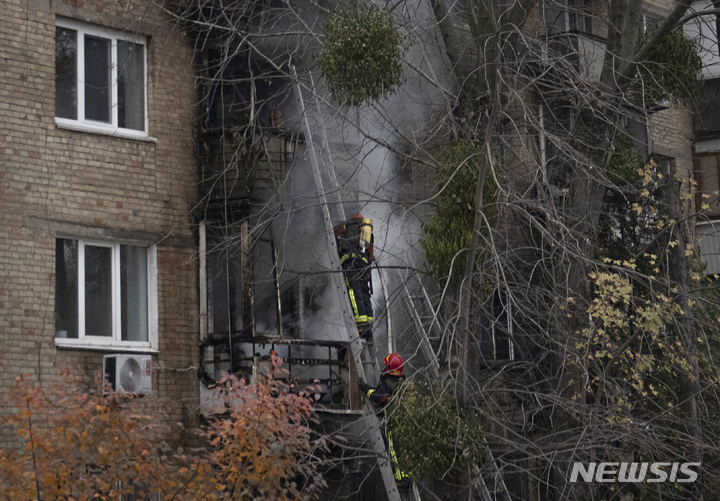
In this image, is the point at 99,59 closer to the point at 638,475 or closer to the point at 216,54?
the point at 216,54

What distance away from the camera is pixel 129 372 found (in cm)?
1247

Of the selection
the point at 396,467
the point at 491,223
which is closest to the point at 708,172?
the point at 491,223

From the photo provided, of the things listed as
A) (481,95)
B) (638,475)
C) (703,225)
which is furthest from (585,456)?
(703,225)

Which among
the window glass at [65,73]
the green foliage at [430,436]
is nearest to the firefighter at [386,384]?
the green foliage at [430,436]

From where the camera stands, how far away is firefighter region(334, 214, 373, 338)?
513 inches

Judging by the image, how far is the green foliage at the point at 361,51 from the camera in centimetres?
1041

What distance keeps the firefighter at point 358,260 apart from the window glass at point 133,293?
257cm

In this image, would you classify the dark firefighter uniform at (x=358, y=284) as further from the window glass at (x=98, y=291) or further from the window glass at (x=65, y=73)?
the window glass at (x=65, y=73)

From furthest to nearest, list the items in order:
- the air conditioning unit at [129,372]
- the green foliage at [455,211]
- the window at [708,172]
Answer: the window at [708,172] → the air conditioning unit at [129,372] → the green foliage at [455,211]

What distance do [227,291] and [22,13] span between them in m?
4.29

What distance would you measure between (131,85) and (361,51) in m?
4.51

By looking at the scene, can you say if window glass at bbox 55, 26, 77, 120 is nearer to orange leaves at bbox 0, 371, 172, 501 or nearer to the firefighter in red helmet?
orange leaves at bbox 0, 371, 172, 501

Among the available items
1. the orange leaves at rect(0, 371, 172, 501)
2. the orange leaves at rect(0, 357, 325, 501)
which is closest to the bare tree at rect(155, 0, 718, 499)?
the orange leaves at rect(0, 357, 325, 501)

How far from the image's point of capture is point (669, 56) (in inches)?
499
